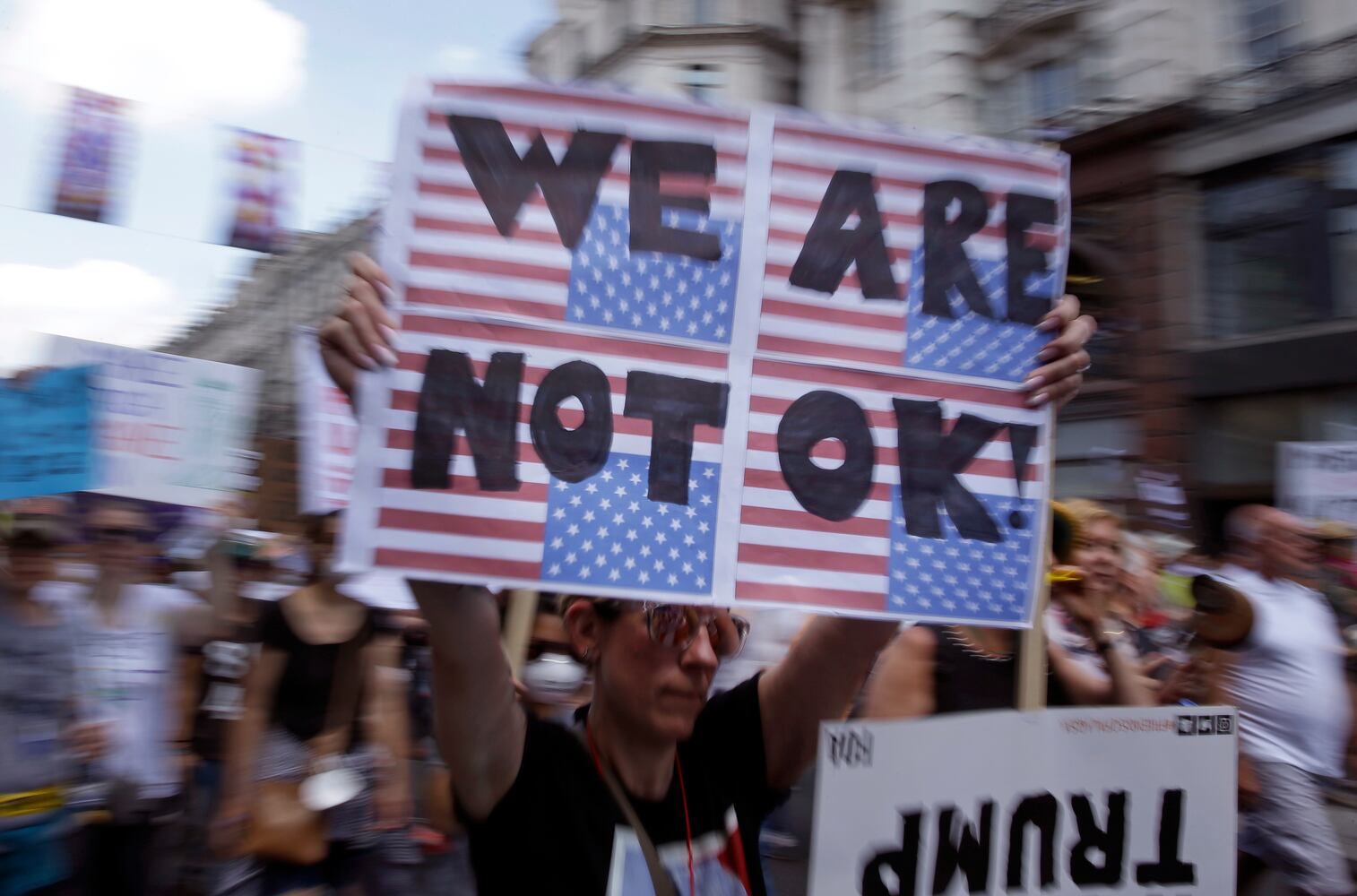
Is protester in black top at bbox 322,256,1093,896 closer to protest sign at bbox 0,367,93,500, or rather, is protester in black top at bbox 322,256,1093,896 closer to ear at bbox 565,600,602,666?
ear at bbox 565,600,602,666

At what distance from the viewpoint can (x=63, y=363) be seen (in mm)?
4570

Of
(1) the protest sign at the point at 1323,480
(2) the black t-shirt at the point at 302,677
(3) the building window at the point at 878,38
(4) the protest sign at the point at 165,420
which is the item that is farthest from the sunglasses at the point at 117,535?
(3) the building window at the point at 878,38

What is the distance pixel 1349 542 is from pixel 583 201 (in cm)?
711

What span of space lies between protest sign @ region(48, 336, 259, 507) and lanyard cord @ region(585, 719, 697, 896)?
326 centimetres

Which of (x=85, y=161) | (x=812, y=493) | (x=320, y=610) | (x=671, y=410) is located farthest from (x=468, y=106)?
(x=85, y=161)

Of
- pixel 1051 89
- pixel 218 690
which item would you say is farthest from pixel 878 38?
pixel 218 690

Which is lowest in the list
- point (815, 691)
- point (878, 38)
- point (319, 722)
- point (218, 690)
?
point (218, 690)

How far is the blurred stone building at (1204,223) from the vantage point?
12.7 meters

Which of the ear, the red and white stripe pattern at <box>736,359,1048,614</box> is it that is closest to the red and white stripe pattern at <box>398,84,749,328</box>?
the red and white stripe pattern at <box>736,359,1048,614</box>

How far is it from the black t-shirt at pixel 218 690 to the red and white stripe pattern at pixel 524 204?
3373 mm

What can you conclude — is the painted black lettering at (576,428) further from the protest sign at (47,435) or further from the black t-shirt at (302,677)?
the protest sign at (47,435)

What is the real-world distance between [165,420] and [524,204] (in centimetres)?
335

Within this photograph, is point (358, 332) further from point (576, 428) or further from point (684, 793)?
point (684, 793)

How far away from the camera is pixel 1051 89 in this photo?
1662cm
